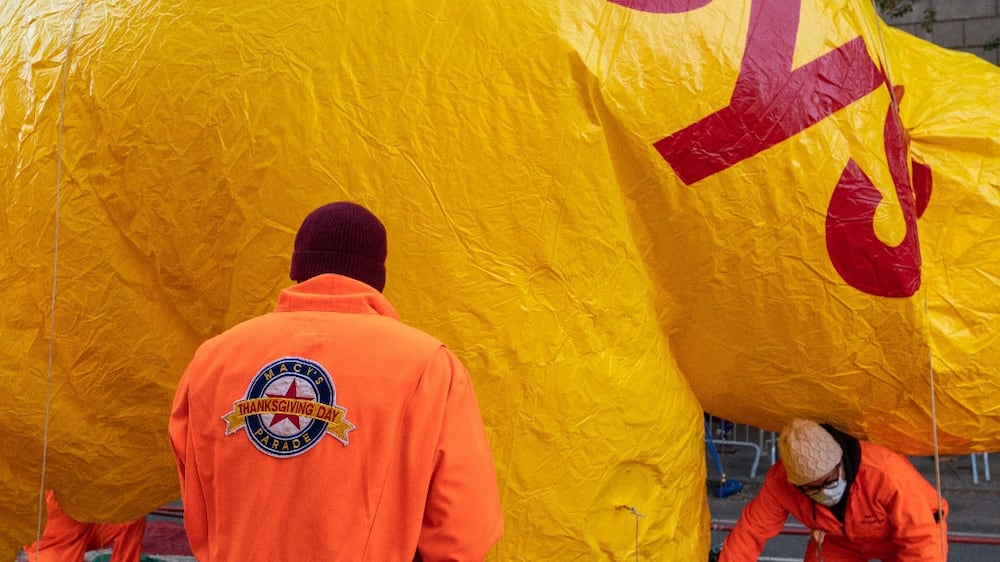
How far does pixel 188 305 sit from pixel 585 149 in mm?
918

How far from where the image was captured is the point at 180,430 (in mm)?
1299

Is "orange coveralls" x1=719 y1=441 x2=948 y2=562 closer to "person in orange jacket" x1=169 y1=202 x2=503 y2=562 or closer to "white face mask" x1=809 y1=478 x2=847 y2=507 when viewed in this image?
"white face mask" x1=809 y1=478 x2=847 y2=507

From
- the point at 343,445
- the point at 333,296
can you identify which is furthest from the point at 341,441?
the point at 333,296

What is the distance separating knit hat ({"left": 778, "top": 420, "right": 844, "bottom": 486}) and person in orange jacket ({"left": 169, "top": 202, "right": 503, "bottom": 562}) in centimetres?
120

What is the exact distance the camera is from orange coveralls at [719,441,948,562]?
2.47m

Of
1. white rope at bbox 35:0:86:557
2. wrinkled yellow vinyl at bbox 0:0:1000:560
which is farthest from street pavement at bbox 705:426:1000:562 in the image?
white rope at bbox 35:0:86:557

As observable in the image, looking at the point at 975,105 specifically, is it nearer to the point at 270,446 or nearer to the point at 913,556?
the point at 913,556

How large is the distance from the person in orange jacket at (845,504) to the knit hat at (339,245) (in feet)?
4.35

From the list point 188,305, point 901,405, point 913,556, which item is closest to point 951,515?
point 913,556

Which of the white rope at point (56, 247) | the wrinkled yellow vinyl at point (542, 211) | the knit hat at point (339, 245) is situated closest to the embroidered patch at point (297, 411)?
the knit hat at point (339, 245)

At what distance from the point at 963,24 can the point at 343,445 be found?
7.28m

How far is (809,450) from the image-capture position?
87.5 inches

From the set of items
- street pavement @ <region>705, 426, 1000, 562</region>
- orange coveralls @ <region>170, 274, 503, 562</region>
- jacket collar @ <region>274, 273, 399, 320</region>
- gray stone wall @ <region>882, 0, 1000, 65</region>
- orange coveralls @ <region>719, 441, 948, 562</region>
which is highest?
jacket collar @ <region>274, 273, 399, 320</region>

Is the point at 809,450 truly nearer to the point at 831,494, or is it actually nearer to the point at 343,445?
the point at 831,494
